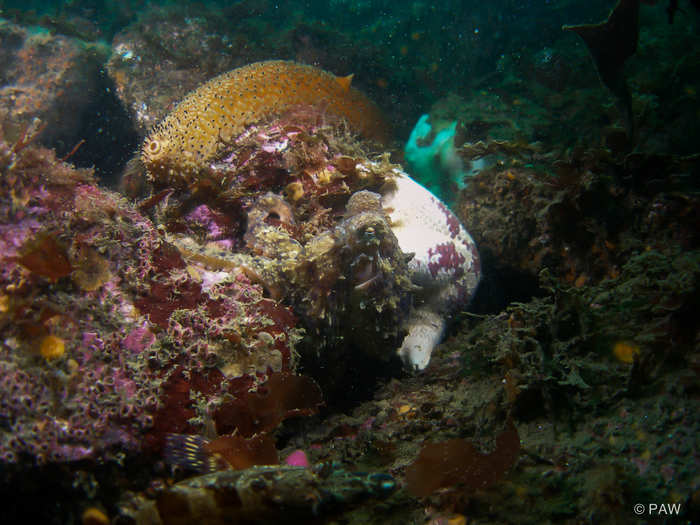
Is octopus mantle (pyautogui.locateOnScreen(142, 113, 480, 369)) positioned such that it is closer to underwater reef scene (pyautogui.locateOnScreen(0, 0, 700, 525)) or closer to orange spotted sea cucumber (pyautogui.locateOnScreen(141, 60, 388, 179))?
underwater reef scene (pyautogui.locateOnScreen(0, 0, 700, 525))

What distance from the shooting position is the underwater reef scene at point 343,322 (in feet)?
4.91

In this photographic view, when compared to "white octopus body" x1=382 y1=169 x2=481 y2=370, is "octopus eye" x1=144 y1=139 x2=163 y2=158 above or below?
above

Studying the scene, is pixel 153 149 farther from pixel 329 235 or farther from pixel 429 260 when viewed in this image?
pixel 429 260

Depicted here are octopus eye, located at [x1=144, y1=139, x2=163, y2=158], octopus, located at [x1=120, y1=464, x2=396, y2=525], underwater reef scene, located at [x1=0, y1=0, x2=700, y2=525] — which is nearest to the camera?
octopus, located at [x1=120, y1=464, x2=396, y2=525]

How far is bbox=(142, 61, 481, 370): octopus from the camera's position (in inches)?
100

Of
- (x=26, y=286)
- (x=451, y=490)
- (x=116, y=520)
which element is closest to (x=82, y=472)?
(x=116, y=520)

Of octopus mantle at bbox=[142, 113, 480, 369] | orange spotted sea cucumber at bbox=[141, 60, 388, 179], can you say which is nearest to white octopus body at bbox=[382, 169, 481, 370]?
octopus mantle at bbox=[142, 113, 480, 369]

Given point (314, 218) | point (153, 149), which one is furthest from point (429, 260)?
point (153, 149)

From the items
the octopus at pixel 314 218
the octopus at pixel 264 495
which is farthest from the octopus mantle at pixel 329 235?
the octopus at pixel 264 495

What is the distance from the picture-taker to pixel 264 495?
1.33m

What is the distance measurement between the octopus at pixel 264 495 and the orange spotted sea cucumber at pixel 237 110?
265 centimetres

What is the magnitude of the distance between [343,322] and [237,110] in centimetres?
249

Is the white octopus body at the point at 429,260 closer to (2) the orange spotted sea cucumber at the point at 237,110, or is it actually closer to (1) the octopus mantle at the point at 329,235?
(1) the octopus mantle at the point at 329,235

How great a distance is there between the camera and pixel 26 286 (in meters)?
1.79
